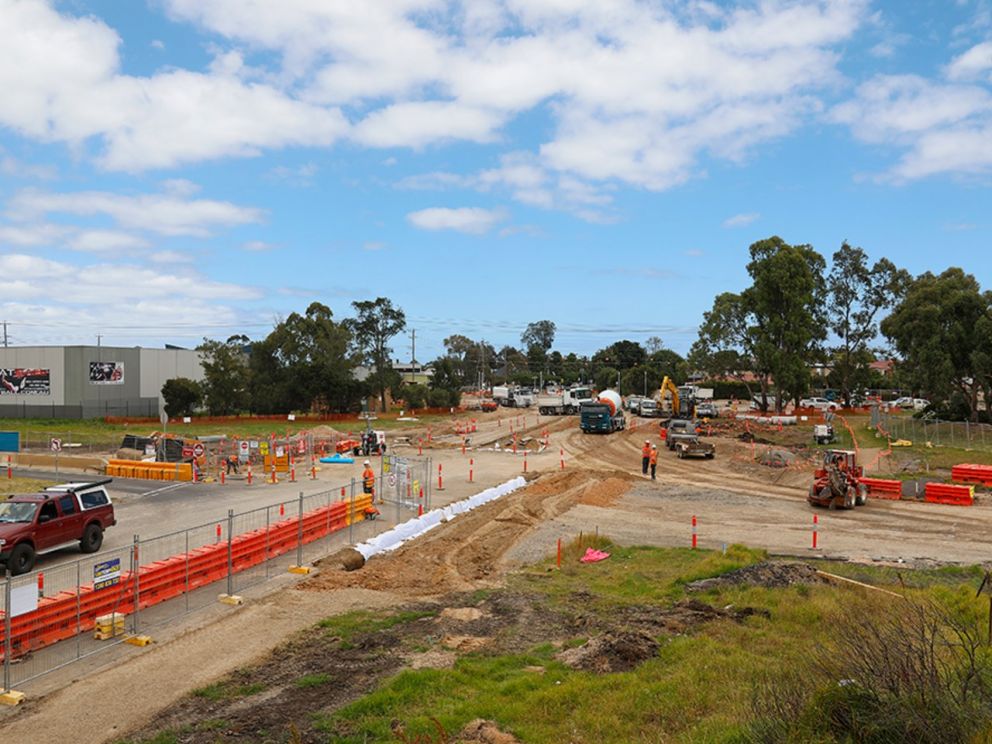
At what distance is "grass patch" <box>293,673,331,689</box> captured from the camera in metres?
11.6

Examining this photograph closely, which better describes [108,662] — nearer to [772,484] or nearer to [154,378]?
[772,484]

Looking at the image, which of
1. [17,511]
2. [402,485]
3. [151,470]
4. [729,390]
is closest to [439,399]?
[729,390]

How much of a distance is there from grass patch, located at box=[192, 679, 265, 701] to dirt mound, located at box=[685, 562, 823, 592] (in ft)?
31.7

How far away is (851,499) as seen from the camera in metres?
30.6

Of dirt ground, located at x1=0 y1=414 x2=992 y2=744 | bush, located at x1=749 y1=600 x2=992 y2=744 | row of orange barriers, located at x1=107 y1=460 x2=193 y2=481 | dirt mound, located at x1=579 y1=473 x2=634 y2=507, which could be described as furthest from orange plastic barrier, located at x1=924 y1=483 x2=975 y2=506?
row of orange barriers, located at x1=107 y1=460 x2=193 y2=481

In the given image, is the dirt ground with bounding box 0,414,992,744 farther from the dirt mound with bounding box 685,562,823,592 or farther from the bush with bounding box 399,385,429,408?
the bush with bounding box 399,385,429,408

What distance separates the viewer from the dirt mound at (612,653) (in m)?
11.8

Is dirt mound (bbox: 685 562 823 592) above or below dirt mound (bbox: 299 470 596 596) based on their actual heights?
above

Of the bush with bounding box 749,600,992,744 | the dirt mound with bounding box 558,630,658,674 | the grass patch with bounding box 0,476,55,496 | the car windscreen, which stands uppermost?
the bush with bounding box 749,600,992,744

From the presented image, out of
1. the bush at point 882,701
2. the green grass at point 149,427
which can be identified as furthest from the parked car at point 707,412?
the bush at point 882,701

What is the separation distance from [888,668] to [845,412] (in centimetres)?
8766

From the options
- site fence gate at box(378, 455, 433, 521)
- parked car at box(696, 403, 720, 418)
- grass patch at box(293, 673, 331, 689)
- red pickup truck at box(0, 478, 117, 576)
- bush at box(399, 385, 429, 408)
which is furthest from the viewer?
bush at box(399, 385, 429, 408)

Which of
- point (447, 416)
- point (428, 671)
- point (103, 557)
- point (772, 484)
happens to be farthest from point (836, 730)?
point (447, 416)

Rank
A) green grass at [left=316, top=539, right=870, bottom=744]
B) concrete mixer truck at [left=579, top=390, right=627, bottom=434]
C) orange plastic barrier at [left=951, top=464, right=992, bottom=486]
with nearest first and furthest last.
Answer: green grass at [left=316, top=539, right=870, bottom=744], orange plastic barrier at [left=951, top=464, right=992, bottom=486], concrete mixer truck at [left=579, top=390, right=627, bottom=434]
